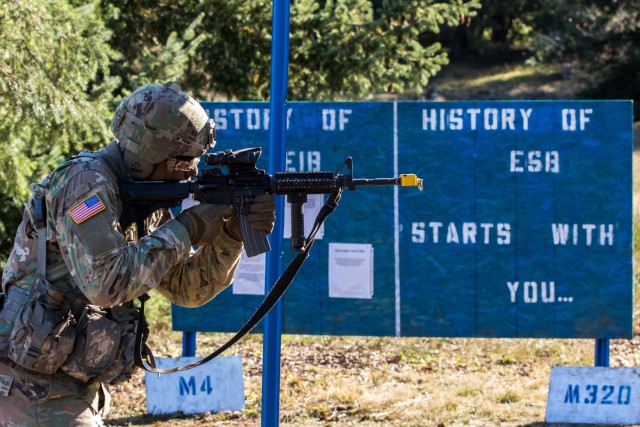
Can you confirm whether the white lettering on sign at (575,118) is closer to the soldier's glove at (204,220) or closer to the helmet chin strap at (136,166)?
the soldier's glove at (204,220)

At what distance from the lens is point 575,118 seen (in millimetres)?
5758

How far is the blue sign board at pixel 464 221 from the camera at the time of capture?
5.78m

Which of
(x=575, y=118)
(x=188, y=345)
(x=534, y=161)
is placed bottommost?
(x=188, y=345)

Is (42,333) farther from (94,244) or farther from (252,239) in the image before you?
(252,239)

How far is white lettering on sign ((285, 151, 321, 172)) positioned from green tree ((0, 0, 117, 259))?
147cm

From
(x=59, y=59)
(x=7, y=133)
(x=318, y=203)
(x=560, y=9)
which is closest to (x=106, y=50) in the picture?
(x=59, y=59)

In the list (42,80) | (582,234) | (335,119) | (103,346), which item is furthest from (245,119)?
(103,346)

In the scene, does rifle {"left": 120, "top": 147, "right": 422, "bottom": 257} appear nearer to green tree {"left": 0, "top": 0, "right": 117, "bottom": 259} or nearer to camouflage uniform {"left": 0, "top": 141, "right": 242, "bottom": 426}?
camouflage uniform {"left": 0, "top": 141, "right": 242, "bottom": 426}

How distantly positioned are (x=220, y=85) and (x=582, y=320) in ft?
16.0

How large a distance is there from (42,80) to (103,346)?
3067 mm

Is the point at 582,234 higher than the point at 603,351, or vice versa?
the point at 582,234

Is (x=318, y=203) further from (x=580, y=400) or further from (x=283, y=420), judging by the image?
(x=580, y=400)

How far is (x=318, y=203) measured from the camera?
19.0 feet

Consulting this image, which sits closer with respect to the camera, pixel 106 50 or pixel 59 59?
pixel 59 59
